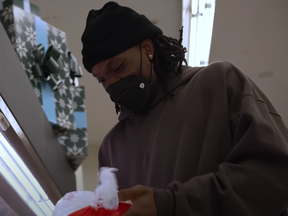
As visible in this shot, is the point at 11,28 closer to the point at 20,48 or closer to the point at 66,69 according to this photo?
the point at 20,48

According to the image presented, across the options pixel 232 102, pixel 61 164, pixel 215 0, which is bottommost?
pixel 61 164

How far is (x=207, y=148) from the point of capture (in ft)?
2.60

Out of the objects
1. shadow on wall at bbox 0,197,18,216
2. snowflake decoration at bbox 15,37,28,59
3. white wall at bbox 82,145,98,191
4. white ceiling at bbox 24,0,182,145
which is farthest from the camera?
white wall at bbox 82,145,98,191

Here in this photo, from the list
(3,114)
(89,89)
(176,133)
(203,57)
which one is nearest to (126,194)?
(176,133)

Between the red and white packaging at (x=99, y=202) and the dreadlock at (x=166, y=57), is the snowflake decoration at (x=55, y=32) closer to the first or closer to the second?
the dreadlock at (x=166, y=57)

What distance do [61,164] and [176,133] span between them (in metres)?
1.17

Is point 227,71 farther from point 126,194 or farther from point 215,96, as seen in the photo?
point 126,194

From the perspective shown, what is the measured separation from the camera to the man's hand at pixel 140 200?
0.61 metres

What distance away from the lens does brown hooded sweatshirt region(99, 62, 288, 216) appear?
0.64 m

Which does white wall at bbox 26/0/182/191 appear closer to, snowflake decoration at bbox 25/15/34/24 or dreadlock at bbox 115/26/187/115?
snowflake decoration at bbox 25/15/34/24

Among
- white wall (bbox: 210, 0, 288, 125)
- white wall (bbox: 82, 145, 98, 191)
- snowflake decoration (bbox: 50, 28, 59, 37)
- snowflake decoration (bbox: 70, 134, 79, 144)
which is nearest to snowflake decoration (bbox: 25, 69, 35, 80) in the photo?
snowflake decoration (bbox: 50, 28, 59, 37)

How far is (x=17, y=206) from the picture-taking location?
1400 mm

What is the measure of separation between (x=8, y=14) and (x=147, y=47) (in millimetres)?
986

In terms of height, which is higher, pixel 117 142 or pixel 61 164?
pixel 117 142
